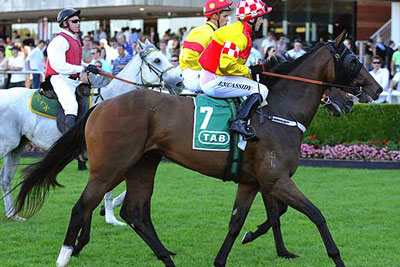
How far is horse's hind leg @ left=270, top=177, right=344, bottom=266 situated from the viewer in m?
5.90

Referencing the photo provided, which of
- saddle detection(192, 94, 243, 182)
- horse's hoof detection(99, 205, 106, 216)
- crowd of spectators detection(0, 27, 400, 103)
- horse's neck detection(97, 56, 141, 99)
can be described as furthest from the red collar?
crowd of spectators detection(0, 27, 400, 103)

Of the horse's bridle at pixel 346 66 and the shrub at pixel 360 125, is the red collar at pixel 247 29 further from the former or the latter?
the shrub at pixel 360 125

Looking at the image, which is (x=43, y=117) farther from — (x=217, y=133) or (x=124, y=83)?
(x=217, y=133)

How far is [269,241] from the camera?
7.35 meters

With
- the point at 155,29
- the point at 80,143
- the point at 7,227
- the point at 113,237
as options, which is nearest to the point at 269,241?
the point at 113,237

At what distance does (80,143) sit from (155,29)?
64.5ft

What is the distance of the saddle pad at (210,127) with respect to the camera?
19.9 feet

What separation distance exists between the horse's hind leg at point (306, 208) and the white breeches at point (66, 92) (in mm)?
2801

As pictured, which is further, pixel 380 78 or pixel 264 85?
pixel 380 78

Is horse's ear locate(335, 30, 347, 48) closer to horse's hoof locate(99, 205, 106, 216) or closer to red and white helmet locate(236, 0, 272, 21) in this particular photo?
red and white helmet locate(236, 0, 272, 21)

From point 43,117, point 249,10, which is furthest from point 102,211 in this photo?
point 249,10

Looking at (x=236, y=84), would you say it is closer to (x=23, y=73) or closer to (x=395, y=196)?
(x=395, y=196)

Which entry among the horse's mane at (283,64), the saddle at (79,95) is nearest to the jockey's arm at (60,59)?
the saddle at (79,95)

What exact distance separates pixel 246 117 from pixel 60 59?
2590 millimetres
